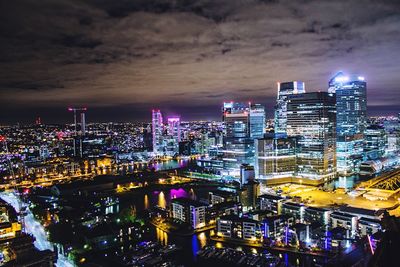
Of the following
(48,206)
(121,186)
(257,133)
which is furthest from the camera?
(257,133)

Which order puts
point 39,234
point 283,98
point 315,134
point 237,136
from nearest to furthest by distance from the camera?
1. point 39,234
2. point 315,134
3. point 237,136
4. point 283,98

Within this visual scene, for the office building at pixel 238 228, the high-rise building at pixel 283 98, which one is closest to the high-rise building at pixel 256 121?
the high-rise building at pixel 283 98

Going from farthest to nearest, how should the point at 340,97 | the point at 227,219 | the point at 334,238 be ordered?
the point at 340,97 → the point at 227,219 → the point at 334,238

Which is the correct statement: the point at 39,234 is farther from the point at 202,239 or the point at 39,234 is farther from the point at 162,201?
the point at 162,201

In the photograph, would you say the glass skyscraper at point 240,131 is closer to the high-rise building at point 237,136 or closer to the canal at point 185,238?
the high-rise building at point 237,136

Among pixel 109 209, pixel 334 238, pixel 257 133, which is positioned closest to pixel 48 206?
pixel 109 209

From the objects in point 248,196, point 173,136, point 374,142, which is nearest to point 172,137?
point 173,136

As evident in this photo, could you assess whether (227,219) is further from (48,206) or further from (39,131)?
(39,131)

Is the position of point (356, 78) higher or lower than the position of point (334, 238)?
higher
